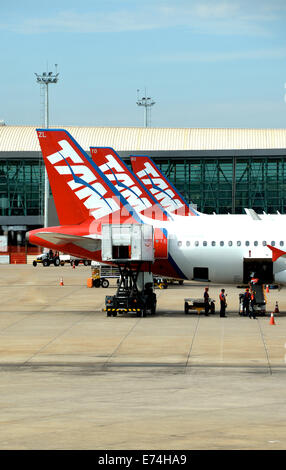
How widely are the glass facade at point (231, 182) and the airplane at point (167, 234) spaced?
9054cm

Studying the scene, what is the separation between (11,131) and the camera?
148m

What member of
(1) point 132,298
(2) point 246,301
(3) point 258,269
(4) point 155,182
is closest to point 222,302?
(2) point 246,301

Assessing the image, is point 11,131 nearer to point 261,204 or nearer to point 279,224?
point 261,204

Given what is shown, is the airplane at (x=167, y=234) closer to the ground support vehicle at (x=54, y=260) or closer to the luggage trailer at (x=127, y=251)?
the luggage trailer at (x=127, y=251)

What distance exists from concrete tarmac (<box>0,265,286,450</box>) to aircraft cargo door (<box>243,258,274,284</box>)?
2.67 metres

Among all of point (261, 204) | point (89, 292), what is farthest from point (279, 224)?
point (261, 204)

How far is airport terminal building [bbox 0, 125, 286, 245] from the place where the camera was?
14025 cm

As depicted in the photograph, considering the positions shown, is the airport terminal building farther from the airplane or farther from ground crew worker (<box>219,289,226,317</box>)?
ground crew worker (<box>219,289,226,317</box>)

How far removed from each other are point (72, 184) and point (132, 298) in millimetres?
8233

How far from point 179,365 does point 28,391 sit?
750 centimetres

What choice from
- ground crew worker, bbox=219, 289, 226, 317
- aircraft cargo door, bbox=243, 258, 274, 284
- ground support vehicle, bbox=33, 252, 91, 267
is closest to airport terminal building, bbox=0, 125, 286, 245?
ground support vehicle, bbox=33, 252, 91, 267

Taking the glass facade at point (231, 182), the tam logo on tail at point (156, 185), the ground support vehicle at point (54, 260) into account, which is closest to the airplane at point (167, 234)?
the tam logo on tail at point (156, 185)

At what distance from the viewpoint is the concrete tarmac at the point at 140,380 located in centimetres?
2086
